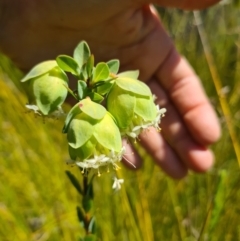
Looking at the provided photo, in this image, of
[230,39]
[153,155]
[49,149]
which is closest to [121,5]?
[153,155]

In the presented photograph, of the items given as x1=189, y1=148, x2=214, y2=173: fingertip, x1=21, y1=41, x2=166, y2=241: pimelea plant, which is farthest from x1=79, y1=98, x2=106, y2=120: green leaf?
x1=189, y1=148, x2=214, y2=173: fingertip

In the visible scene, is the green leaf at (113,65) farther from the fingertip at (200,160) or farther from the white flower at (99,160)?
the fingertip at (200,160)

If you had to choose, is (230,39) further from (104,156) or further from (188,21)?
(104,156)

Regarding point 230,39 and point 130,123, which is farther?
point 230,39

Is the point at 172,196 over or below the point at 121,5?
below

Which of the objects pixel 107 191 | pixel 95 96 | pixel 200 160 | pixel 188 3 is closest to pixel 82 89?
pixel 95 96

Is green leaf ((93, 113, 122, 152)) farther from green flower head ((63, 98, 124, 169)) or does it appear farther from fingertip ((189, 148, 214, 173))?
fingertip ((189, 148, 214, 173))
